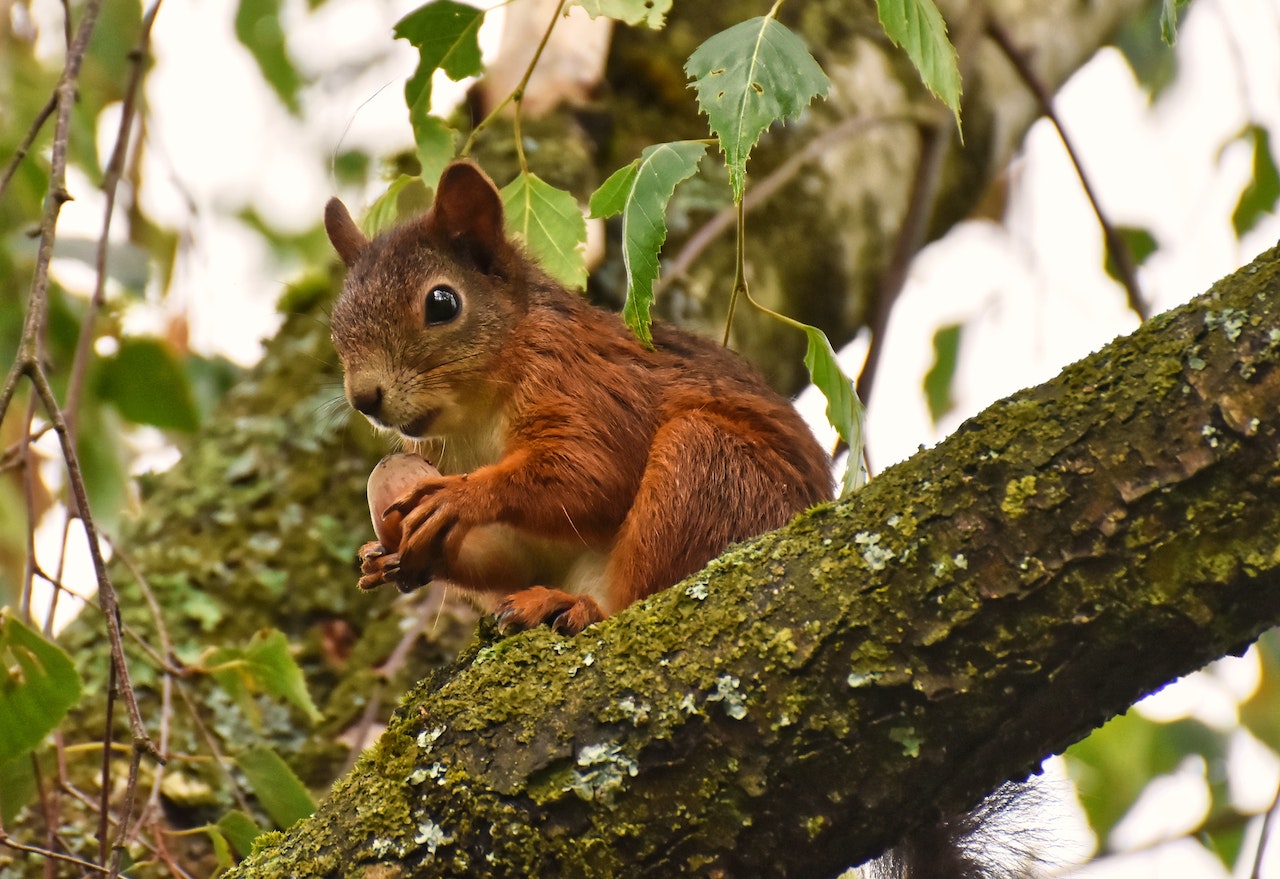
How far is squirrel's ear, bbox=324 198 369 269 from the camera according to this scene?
9.62 feet

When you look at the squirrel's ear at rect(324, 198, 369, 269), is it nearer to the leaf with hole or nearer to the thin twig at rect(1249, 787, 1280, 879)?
the leaf with hole

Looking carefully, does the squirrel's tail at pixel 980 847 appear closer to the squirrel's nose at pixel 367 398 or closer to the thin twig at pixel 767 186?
the squirrel's nose at pixel 367 398

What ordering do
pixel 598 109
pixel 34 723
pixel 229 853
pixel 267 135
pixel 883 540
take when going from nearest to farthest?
pixel 883 540 → pixel 34 723 → pixel 229 853 → pixel 598 109 → pixel 267 135

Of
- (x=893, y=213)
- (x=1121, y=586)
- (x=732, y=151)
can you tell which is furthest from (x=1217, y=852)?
(x=732, y=151)

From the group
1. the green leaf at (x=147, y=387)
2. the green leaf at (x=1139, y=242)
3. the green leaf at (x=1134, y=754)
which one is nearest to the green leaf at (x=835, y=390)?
the green leaf at (x=147, y=387)

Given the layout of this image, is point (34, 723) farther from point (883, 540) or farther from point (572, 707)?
point (883, 540)

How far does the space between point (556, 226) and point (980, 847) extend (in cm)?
125

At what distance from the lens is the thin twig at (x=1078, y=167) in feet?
11.9

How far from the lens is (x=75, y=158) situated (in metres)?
4.31

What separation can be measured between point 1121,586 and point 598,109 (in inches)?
94.8

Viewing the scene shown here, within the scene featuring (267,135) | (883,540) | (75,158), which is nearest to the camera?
(883,540)

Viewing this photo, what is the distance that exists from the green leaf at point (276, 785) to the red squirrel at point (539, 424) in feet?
1.27

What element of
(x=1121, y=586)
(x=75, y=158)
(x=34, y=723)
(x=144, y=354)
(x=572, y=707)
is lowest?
(x=1121, y=586)

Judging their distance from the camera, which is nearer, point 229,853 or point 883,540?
point 883,540
